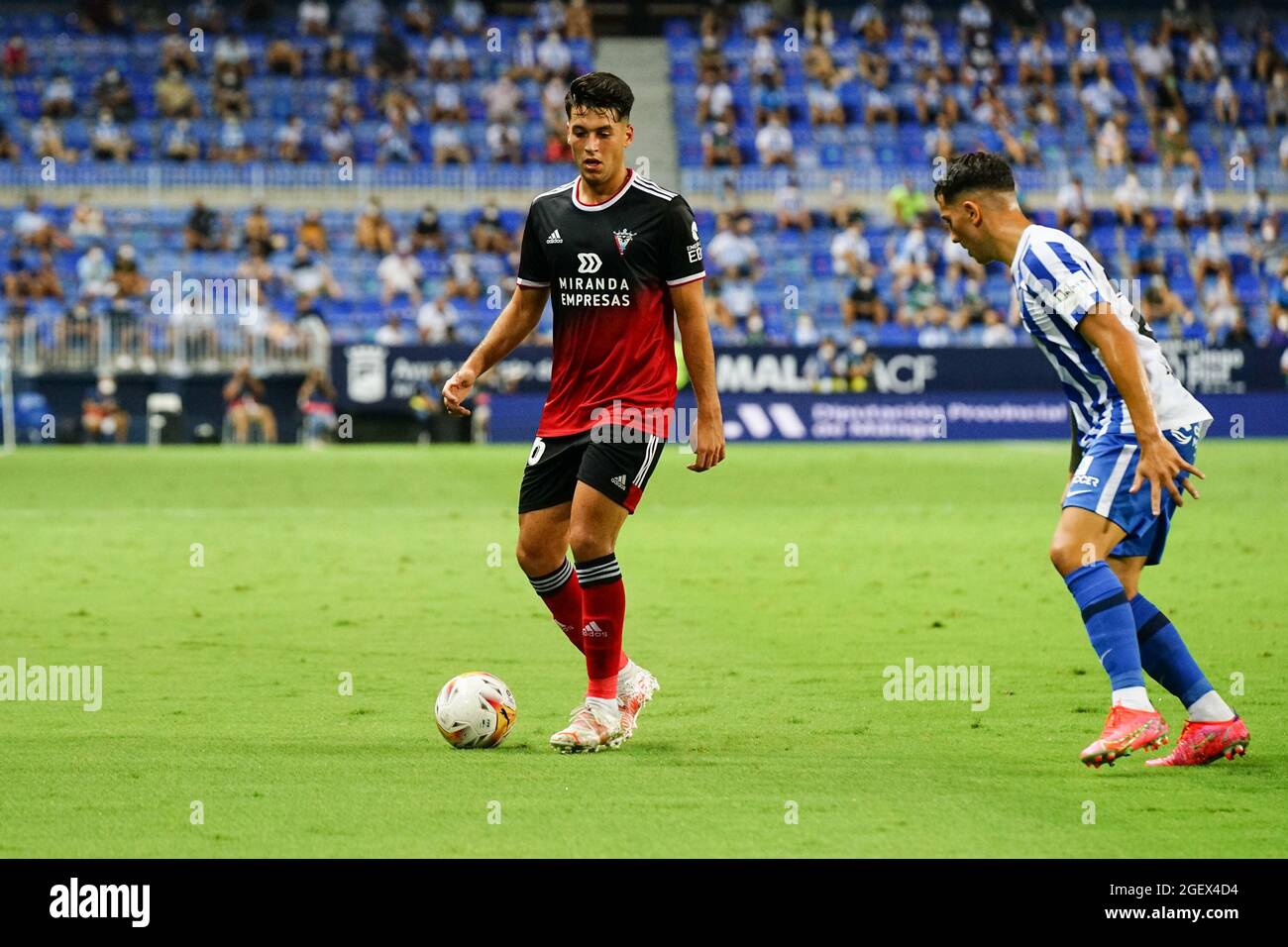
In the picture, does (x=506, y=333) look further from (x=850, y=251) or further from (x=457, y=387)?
(x=850, y=251)

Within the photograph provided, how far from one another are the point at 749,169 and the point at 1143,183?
9236 millimetres

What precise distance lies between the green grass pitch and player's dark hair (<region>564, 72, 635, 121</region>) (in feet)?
8.71

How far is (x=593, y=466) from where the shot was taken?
303 inches

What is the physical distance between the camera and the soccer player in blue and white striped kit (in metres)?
6.87

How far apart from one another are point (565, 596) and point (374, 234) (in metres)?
31.3

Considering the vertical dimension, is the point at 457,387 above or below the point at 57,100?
below

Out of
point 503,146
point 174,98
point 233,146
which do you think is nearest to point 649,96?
point 503,146

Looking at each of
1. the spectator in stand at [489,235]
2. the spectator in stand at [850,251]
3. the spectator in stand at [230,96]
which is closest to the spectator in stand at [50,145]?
the spectator in stand at [230,96]

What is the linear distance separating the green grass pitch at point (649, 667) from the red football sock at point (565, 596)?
1.41ft

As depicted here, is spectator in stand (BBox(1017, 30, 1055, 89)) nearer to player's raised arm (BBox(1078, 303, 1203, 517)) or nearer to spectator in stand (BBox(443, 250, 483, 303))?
spectator in stand (BBox(443, 250, 483, 303))

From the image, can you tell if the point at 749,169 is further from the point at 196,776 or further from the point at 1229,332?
the point at 196,776

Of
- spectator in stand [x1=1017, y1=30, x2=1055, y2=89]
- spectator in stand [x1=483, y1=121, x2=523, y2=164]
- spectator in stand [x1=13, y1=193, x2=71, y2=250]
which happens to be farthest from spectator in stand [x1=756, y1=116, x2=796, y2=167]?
spectator in stand [x1=13, y1=193, x2=71, y2=250]

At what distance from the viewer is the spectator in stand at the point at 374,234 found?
38.5 metres

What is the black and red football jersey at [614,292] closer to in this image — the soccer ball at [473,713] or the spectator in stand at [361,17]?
the soccer ball at [473,713]
